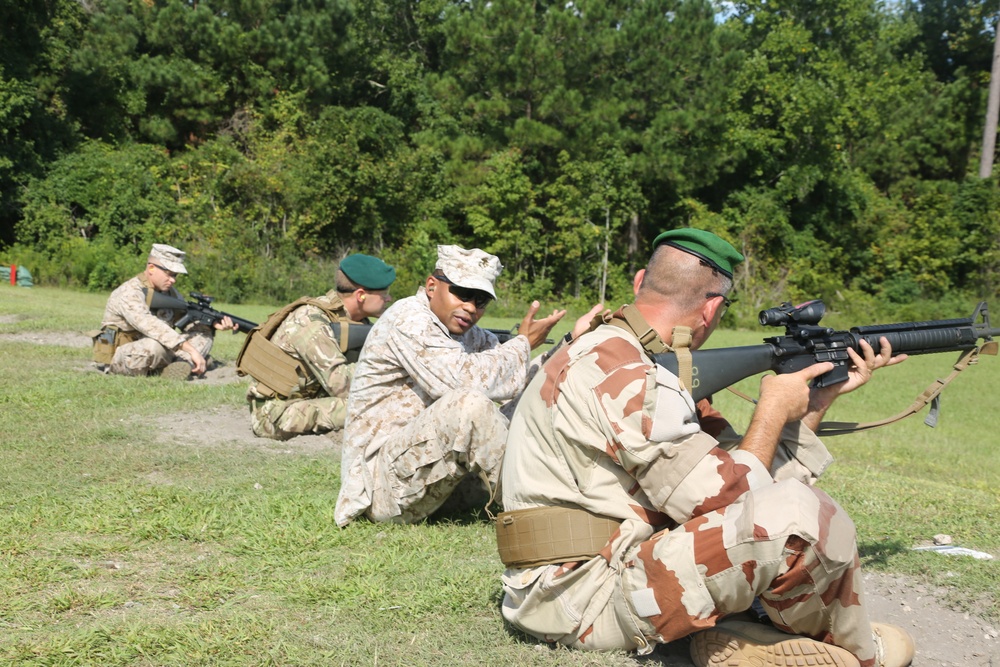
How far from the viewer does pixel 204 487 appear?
6.32m

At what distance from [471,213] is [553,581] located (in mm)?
30821

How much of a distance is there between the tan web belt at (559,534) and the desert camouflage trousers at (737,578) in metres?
0.06

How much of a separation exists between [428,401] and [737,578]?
8.56 feet

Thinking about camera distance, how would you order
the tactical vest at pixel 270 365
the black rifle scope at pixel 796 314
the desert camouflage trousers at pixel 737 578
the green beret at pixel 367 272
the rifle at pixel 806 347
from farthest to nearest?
the green beret at pixel 367 272 → the tactical vest at pixel 270 365 → the black rifle scope at pixel 796 314 → the rifle at pixel 806 347 → the desert camouflage trousers at pixel 737 578

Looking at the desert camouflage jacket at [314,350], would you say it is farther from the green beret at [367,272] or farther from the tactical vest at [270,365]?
the green beret at [367,272]

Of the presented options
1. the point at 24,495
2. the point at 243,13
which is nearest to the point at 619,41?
the point at 243,13

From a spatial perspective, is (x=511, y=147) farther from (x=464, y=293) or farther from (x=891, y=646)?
(x=891, y=646)

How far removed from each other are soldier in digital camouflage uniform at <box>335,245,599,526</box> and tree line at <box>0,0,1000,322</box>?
2266 centimetres

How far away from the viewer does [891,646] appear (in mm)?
3816

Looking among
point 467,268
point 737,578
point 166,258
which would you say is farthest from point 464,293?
point 166,258

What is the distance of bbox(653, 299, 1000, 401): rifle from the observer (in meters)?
4.06

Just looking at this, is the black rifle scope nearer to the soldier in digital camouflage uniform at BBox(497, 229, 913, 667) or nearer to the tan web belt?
the soldier in digital camouflage uniform at BBox(497, 229, 913, 667)

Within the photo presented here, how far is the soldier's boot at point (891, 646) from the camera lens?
12.4 ft

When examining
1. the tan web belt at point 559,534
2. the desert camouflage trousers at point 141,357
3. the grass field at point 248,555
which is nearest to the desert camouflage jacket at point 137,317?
the desert camouflage trousers at point 141,357
